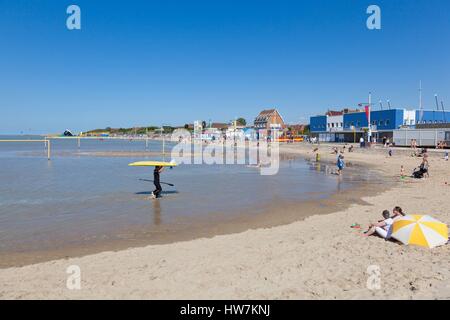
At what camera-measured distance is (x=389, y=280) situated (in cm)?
618

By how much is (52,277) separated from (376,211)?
36.2ft

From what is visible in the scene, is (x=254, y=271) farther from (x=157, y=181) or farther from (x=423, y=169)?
(x=423, y=169)

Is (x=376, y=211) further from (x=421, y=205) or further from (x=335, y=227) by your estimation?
(x=335, y=227)

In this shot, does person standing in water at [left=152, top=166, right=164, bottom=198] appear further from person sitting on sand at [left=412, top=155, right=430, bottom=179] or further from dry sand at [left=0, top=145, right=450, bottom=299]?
person sitting on sand at [left=412, top=155, right=430, bottom=179]

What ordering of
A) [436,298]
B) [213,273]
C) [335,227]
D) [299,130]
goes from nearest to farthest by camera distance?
[436,298], [213,273], [335,227], [299,130]

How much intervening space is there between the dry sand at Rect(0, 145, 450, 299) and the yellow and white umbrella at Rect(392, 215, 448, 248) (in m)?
0.22

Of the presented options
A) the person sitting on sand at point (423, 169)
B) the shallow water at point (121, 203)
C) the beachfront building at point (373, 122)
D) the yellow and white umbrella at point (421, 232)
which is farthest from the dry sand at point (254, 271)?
the beachfront building at point (373, 122)

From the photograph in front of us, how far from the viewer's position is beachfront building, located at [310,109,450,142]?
62.3 metres

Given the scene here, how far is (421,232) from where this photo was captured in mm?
8016

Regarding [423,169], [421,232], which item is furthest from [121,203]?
[423,169]

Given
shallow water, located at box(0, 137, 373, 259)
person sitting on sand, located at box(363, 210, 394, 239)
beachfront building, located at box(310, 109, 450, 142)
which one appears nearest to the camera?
person sitting on sand, located at box(363, 210, 394, 239)

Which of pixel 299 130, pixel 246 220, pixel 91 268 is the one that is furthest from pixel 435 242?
pixel 299 130

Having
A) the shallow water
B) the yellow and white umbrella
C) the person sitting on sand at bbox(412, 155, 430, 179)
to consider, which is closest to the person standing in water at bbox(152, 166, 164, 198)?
the shallow water

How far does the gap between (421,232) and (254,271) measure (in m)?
4.10
